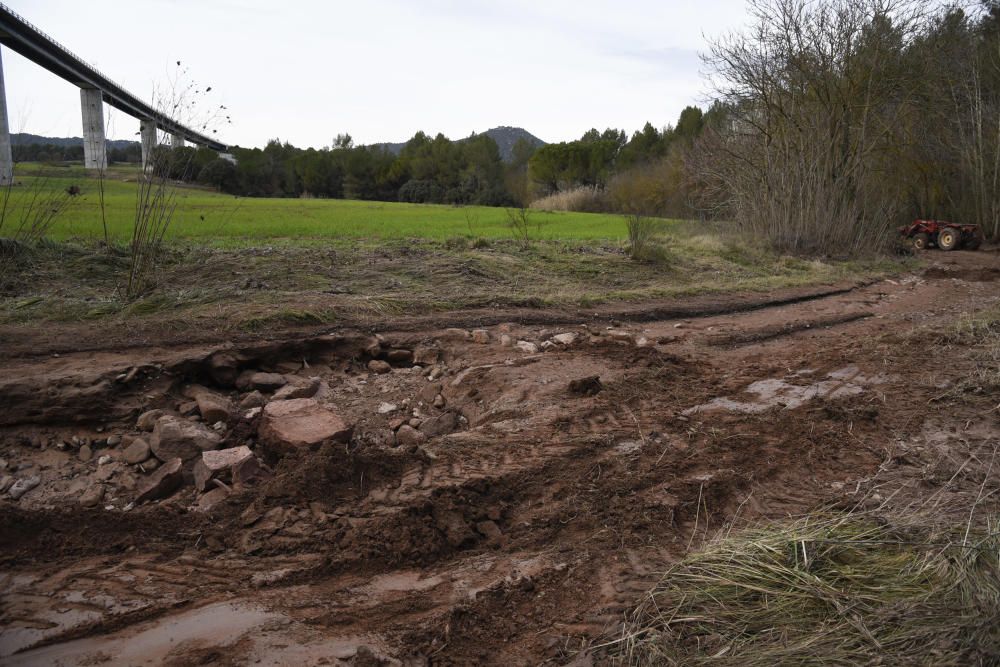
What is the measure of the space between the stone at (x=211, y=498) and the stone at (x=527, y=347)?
318 cm

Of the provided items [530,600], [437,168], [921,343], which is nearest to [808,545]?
[530,600]

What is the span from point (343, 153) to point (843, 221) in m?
48.0

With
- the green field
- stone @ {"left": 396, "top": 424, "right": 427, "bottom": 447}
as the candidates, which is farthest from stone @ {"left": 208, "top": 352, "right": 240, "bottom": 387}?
the green field

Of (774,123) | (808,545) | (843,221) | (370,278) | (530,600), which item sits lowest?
(530,600)

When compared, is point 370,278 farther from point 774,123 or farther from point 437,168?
point 437,168

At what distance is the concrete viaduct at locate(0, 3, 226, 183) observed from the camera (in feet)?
23.1

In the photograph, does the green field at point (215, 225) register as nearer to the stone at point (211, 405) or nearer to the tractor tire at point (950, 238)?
the stone at point (211, 405)

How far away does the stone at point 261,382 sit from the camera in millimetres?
5055

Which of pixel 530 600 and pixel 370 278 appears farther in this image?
pixel 370 278

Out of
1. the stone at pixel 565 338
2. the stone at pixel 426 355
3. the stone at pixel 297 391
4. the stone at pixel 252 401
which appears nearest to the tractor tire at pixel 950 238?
the stone at pixel 565 338

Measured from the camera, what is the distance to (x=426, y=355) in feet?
19.4

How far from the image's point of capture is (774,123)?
16.5 meters

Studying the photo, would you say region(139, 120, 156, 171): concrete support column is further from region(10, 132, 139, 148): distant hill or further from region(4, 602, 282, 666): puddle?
region(4, 602, 282, 666): puddle

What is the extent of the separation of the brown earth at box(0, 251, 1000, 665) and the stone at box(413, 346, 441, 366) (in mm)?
37
